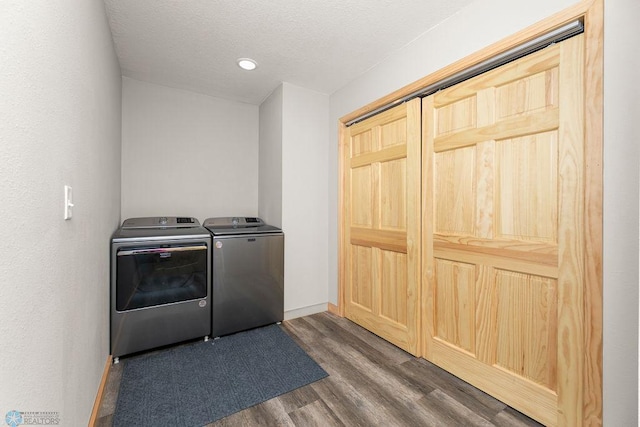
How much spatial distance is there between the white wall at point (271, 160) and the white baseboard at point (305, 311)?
0.92 m

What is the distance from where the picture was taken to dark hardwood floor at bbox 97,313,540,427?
1444 millimetres

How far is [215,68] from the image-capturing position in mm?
2496

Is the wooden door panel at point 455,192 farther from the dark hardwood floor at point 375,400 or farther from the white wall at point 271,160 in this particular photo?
the white wall at point 271,160

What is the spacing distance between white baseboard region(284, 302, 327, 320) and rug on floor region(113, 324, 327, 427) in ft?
1.40

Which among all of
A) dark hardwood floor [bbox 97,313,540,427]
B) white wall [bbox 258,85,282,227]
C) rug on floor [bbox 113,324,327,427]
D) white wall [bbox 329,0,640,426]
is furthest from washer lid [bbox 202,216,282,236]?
white wall [bbox 329,0,640,426]

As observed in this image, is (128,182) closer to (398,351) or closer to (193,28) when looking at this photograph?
(193,28)

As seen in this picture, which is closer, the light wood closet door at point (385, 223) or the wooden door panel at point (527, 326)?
the wooden door panel at point (527, 326)

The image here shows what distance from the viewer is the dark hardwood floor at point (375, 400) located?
1.44 m

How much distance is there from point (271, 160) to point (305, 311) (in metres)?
1.70

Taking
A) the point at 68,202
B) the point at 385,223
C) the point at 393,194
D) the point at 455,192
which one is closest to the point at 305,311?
the point at 385,223

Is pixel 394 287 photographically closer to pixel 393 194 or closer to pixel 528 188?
pixel 393 194

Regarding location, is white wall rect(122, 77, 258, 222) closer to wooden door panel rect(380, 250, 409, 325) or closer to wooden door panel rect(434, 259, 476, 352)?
wooden door panel rect(380, 250, 409, 325)

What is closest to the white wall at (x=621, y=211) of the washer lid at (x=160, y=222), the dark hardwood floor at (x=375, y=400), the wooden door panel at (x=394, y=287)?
the dark hardwood floor at (x=375, y=400)

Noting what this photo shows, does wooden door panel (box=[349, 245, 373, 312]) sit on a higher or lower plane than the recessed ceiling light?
lower
